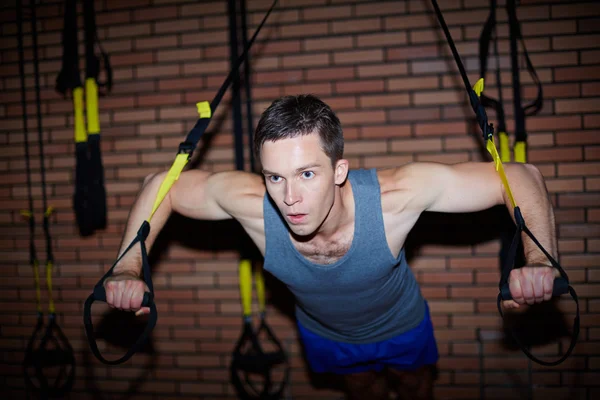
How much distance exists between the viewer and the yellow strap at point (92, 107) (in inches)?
73.4

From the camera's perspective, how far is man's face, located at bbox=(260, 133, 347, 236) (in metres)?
1.27

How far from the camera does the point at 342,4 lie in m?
2.11

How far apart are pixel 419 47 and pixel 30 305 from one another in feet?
9.21

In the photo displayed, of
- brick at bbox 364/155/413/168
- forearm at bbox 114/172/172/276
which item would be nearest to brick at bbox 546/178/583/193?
brick at bbox 364/155/413/168

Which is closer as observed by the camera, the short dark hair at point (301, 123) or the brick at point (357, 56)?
the short dark hair at point (301, 123)

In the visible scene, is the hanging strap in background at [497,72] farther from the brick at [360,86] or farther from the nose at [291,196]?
the nose at [291,196]

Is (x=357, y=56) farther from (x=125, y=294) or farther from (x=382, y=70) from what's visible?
(x=125, y=294)

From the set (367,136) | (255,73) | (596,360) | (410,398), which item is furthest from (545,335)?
(255,73)

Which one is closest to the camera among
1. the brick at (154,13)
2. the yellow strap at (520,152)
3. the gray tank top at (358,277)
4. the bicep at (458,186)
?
the bicep at (458,186)

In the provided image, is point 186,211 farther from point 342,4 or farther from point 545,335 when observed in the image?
point 545,335

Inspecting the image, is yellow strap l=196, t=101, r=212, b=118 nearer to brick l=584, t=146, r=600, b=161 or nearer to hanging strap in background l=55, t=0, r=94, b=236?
hanging strap in background l=55, t=0, r=94, b=236

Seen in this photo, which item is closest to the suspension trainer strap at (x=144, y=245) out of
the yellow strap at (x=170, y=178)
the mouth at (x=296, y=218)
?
the yellow strap at (x=170, y=178)

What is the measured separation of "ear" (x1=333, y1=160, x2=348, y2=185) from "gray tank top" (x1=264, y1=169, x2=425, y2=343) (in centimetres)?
11

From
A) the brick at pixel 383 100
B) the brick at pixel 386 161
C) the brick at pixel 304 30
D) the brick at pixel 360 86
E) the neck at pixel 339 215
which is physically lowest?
the neck at pixel 339 215
